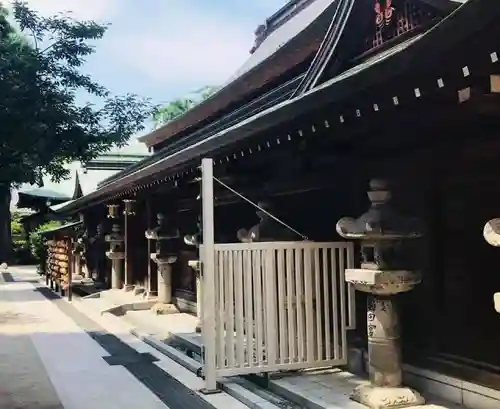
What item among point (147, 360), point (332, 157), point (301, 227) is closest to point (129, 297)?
point (147, 360)

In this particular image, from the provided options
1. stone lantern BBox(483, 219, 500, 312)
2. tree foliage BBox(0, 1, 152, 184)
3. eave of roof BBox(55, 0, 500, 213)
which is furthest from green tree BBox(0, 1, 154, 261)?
stone lantern BBox(483, 219, 500, 312)

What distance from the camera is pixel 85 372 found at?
7.52m

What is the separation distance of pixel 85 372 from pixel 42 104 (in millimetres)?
5214

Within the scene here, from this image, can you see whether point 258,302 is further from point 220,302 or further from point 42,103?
point 42,103

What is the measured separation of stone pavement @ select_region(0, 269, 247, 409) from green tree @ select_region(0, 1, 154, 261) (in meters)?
2.85

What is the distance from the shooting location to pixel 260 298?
6.24 m

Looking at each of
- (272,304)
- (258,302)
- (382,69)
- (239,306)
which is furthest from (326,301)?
(382,69)

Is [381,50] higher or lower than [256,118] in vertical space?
higher

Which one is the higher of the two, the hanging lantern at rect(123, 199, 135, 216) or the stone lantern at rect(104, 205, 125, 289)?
the hanging lantern at rect(123, 199, 135, 216)

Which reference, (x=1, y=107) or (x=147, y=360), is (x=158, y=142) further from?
(x=147, y=360)

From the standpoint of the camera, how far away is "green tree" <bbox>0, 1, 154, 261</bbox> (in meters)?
10.3

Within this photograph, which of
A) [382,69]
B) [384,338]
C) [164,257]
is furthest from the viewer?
[164,257]

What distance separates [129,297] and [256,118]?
32.0 ft

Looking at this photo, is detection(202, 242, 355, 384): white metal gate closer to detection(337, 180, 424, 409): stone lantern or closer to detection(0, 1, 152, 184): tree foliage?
detection(337, 180, 424, 409): stone lantern
